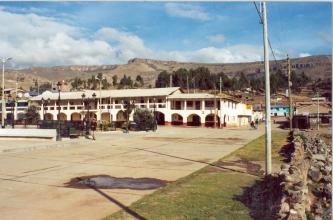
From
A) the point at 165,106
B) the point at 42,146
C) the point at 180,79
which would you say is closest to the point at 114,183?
the point at 42,146

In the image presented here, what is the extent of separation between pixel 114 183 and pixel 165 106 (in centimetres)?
4835

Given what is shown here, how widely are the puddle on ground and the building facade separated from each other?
42635mm

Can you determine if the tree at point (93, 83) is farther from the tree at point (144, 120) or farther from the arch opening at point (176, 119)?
the tree at point (144, 120)

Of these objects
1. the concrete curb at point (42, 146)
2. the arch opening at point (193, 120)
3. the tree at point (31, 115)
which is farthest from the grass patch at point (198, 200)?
the tree at point (31, 115)

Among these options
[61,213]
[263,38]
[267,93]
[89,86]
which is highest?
[89,86]

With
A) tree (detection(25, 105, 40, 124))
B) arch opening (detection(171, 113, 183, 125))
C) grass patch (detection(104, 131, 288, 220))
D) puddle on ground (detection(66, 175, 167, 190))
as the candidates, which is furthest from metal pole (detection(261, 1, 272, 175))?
tree (detection(25, 105, 40, 124))

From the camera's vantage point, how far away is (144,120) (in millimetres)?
42000

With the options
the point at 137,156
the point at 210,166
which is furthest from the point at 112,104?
the point at 210,166

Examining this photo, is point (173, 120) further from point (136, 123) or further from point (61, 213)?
point (61, 213)

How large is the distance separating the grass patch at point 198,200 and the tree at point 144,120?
29.9 meters

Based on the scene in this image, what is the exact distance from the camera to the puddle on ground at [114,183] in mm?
10266

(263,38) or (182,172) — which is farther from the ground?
(263,38)

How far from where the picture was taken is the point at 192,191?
30.6 feet

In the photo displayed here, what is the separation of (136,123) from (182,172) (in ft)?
98.1
